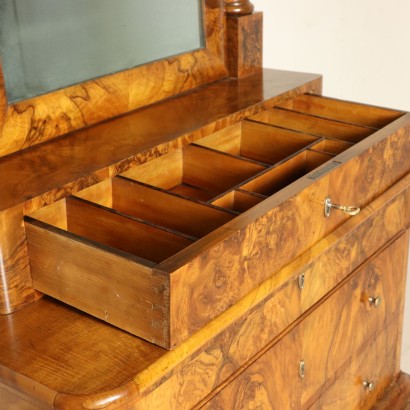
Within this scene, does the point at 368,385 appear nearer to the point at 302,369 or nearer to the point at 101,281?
the point at 302,369

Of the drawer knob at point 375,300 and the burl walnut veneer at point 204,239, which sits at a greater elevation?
the burl walnut veneer at point 204,239

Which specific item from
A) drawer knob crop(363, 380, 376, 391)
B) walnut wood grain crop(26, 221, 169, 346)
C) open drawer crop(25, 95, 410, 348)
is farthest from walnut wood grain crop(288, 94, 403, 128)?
walnut wood grain crop(26, 221, 169, 346)

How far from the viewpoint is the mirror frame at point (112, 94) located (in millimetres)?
1388

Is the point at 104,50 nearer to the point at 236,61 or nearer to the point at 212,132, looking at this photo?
the point at 212,132

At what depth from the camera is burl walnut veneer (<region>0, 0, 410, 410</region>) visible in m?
1.13

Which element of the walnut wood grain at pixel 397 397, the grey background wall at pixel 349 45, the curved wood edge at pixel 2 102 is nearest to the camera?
the curved wood edge at pixel 2 102

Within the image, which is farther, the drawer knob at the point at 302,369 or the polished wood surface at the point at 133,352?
the drawer knob at the point at 302,369

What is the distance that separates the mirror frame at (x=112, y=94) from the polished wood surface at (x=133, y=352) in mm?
323

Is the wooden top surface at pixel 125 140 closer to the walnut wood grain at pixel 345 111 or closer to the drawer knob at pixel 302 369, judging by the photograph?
the walnut wood grain at pixel 345 111

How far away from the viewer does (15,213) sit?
119 centimetres

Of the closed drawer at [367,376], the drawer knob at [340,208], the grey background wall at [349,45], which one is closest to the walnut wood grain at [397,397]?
the closed drawer at [367,376]

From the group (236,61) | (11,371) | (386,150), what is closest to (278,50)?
(236,61)

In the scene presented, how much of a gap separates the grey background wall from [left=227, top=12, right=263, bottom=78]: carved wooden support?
0.41m

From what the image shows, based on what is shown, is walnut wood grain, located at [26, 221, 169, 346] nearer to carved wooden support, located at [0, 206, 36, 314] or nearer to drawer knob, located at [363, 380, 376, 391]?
carved wooden support, located at [0, 206, 36, 314]
